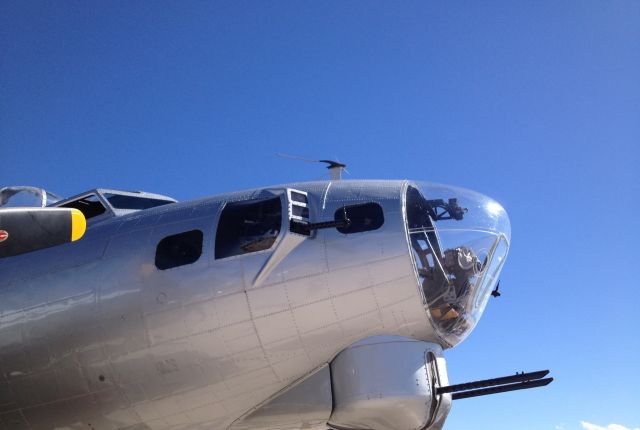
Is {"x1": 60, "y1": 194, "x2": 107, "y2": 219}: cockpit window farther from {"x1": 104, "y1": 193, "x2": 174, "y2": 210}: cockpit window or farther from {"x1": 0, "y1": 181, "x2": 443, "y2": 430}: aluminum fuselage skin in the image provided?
{"x1": 0, "y1": 181, "x2": 443, "y2": 430}: aluminum fuselage skin

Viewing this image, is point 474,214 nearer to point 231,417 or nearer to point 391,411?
point 391,411

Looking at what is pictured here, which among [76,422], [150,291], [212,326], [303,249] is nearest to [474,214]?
[303,249]

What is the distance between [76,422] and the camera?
11461 mm

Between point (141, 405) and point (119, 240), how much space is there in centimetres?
258

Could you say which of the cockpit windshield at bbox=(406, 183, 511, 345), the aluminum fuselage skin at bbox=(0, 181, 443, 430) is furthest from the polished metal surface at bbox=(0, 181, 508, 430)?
the cockpit windshield at bbox=(406, 183, 511, 345)

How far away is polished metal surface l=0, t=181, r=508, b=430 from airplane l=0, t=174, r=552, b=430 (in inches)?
0.8

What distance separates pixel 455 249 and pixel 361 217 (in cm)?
147

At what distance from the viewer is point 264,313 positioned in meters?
10.4

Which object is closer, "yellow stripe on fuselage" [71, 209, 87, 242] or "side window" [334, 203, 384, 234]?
"yellow stripe on fuselage" [71, 209, 87, 242]

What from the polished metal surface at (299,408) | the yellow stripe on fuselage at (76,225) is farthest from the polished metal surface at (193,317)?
the yellow stripe on fuselage at (76,225)

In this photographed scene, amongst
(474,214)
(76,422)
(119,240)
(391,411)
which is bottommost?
(76,422)

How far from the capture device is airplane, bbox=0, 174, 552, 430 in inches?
407

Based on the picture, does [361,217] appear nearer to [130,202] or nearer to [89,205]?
[130,202]

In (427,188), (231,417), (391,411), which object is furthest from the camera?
(427,188)
